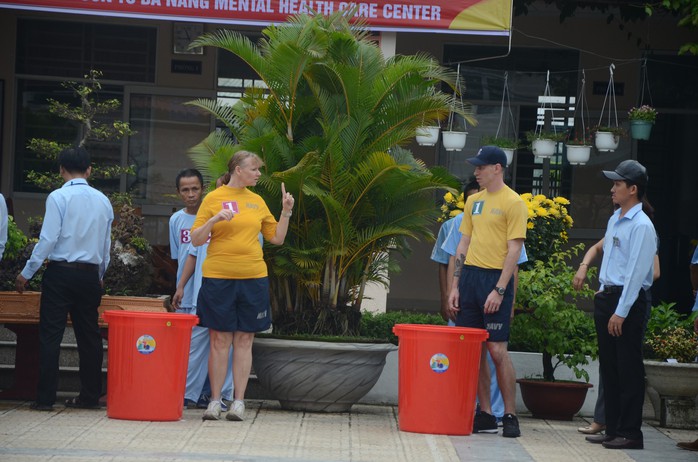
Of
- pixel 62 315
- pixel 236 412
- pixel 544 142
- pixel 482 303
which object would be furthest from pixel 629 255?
pixel 544 142

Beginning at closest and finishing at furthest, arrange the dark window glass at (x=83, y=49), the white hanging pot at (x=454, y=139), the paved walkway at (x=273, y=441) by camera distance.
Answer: the paved walkway at (x=273, y=441) < the white hanging pot at (x=454, y=139) < the dark window glass at (x=83, y=49)

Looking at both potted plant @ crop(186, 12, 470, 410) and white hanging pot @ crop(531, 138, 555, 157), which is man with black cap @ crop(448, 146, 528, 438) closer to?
potted plant @ crop(186, 12, 470, 410)

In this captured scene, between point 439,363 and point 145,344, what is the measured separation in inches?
79.2

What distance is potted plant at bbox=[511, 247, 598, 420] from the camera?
9.36 m

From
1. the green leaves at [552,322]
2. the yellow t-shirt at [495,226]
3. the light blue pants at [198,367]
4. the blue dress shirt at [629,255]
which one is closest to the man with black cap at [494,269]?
the yellow t-shirt at [495,226]

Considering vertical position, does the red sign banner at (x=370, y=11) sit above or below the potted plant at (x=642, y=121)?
above

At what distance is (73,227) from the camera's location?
28.0ft

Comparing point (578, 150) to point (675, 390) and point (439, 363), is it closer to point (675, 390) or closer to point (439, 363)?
point (675, 390)

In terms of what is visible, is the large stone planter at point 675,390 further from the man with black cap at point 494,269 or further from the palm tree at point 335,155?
the palm tree at point 335,155

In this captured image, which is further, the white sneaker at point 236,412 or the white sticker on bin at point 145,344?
the white sneaker at point 236,412

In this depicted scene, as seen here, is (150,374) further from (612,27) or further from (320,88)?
(612,27)

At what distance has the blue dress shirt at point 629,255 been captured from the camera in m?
7.86

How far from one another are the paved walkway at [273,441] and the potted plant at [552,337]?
48 cm

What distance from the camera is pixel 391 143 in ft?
31.1
